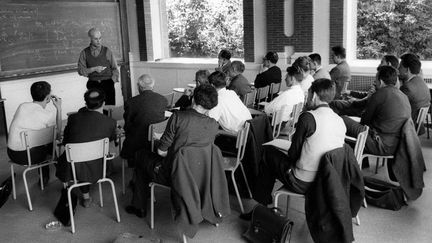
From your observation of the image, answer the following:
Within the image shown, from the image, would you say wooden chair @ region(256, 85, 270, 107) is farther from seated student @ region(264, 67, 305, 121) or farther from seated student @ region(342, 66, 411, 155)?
seated student @ region(342, 66, 411, 155)

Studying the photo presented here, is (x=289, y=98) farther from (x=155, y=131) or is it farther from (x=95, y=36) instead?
(x=95, y=36)

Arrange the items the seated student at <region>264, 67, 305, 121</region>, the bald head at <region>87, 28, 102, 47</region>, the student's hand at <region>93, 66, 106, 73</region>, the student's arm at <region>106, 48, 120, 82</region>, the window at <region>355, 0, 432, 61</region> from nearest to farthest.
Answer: the seated student at <region>264, 67, 305, 121</region>, the bald head at <region>87, 28, 102, 47</region>, the student's hand at <region>93, 66, 106, 73</region>, the student's arm at <region>106, 48, 120, 82</region>, the window at <region>355, 0, 432, 61</region>

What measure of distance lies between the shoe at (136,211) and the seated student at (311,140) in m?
1.28

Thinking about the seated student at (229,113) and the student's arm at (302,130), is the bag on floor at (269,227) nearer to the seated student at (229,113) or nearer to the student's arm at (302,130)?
the student's arm at (302,130)

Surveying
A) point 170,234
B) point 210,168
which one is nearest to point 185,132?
point 210,168

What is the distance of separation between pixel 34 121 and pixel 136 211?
4.20 ft

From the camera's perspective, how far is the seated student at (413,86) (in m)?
5.12

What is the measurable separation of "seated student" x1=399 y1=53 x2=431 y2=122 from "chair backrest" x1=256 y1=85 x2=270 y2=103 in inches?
72.8

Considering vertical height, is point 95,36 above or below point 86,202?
above

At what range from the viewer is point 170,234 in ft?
12.4

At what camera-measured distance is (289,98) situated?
4934mm

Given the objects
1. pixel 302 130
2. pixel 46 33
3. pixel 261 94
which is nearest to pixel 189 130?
pixel 302 130

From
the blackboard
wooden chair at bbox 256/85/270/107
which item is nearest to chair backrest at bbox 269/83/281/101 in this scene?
wooden chair at bbox 256/85/270/107

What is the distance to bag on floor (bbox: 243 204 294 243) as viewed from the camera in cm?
332
